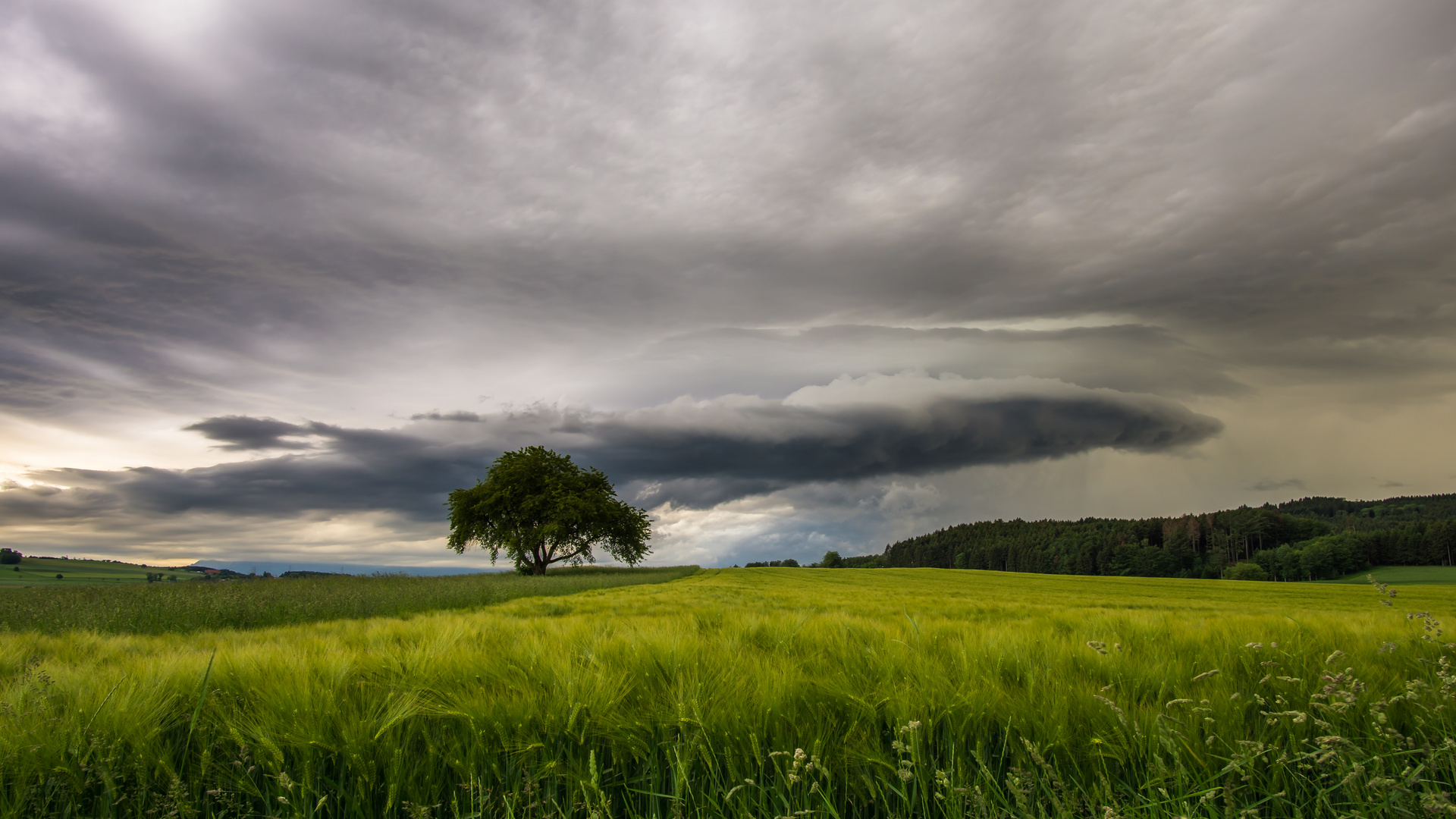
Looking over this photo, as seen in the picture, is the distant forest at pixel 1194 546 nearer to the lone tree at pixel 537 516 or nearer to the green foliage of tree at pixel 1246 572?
the green foliage of tree at pixel 1246 572

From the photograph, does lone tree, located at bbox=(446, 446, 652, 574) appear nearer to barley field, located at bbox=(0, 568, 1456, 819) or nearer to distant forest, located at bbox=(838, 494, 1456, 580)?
barley field, located at bbox=(0, 568, 1456, 819)

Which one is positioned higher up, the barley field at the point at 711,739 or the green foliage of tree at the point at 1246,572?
the barley field at the point at 711,739

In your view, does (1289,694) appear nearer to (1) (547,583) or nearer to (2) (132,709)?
(2) (132,709)

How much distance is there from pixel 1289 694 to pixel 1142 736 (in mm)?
1350

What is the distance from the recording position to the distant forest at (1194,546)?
10519cm

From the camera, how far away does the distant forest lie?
10519 cm

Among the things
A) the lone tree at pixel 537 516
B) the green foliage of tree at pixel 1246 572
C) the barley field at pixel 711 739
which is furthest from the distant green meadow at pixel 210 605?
the green foliage of tree at pixel 1246 572

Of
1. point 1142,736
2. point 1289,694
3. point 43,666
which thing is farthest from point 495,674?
point 1289,694

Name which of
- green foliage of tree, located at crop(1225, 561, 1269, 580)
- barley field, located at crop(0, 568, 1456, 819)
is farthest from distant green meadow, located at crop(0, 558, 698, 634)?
green foliage of tree, located at crop(1225, 561, 1269, 580)

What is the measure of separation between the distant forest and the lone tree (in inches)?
3739

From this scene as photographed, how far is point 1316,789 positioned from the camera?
255cm

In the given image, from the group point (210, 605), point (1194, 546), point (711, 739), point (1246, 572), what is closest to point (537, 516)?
point (210, 605)

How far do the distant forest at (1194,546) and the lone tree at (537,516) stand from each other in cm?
9498

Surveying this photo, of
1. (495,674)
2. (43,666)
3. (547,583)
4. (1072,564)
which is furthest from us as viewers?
(1072,564)
